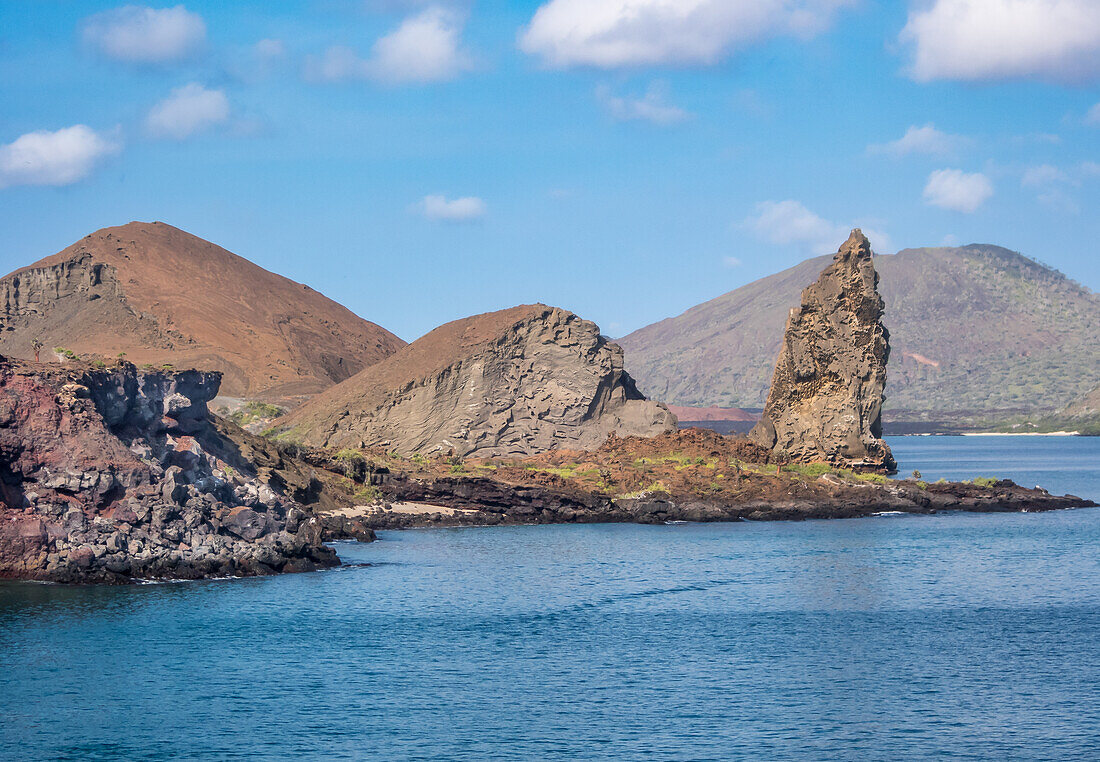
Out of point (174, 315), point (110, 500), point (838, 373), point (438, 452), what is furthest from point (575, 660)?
point (174, 315)

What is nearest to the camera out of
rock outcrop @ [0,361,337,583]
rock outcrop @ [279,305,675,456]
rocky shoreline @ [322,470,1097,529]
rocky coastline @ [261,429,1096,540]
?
rock outcrop @ [0,361,337,583]

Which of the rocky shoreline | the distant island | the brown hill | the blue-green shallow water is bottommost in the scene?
the blue-green shallow water

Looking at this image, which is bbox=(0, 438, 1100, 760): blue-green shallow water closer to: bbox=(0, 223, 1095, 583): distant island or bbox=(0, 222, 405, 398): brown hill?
bbox=(0, 223, 1095, 583): distant island

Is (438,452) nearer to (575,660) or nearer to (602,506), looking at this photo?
(602,506)

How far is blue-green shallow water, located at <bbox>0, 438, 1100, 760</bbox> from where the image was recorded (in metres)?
30.0

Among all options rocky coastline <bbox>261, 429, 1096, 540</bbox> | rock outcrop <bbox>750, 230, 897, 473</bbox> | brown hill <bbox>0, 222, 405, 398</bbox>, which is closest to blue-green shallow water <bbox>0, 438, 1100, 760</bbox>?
rocky coastline <bbox>261, 429, 1096, 540</bbox>

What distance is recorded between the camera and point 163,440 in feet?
185

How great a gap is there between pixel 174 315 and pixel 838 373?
108301 mm

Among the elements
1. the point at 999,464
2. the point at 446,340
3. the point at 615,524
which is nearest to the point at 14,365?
the point at 615,524

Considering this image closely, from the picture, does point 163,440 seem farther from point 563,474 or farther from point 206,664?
point 563,474

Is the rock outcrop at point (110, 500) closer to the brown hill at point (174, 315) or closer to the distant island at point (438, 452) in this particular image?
the distant island at point (438, 452)

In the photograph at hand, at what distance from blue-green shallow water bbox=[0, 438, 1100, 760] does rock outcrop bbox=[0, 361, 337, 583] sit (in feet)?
5.22

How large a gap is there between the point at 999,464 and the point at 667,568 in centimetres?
9008

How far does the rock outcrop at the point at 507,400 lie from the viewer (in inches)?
3952
